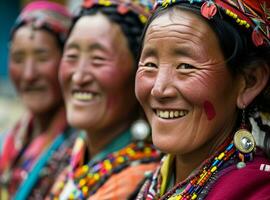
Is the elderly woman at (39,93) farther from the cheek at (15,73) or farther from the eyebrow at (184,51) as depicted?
the eyebrow at (184,51)

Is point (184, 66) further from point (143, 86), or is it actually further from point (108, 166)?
point (108, 166)

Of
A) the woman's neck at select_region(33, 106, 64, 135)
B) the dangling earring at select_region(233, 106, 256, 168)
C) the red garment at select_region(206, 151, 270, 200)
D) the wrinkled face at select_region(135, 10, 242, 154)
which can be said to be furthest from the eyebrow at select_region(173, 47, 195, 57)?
the woman's neck at select_region(33, 106, 64, 135)

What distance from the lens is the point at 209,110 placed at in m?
2.36

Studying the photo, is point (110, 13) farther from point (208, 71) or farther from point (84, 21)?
point (208, 71)

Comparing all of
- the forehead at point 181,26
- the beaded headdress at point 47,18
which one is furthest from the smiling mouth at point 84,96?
the beaded headdress at point 47,18

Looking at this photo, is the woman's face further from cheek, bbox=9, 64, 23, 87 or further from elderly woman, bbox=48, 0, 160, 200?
cheek, bbox=9, 64, 23, 87

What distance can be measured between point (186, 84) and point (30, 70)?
1.99 m

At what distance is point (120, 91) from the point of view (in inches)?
128

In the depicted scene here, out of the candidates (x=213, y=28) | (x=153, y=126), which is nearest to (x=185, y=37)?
(x=213, y=28)

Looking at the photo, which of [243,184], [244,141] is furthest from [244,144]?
[243,184]

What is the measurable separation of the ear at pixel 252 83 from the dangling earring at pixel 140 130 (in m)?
0.97

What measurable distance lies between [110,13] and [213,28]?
1096mm

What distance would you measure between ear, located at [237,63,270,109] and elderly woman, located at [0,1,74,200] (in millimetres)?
1865

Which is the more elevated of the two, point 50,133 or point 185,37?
point 185,37
